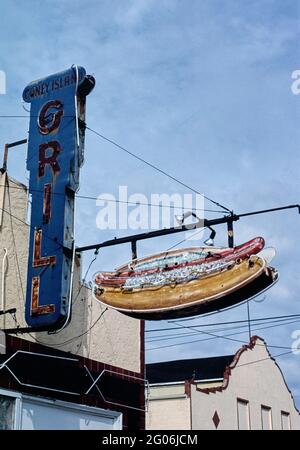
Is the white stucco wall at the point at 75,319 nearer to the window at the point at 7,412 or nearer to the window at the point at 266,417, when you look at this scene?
the window at the point at 7,412

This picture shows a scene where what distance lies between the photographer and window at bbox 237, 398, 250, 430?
2370 centimetres

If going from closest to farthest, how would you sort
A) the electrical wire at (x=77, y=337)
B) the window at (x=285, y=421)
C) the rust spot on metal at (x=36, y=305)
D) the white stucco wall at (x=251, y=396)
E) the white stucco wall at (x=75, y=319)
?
1. the rust spot on metal at (x=36, y=305)
2. the white stucco wall at (x=75, y=319)
3. the electrical wire at (x=77, y=337)
4. the white stucco wall at (x=251, y=396)
5. the window at (x=285, y=421)

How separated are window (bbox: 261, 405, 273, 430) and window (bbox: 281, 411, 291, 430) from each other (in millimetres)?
1041

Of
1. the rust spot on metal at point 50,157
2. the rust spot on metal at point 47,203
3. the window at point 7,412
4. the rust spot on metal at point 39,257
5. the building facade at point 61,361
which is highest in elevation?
the rust spot on metal at point 50,157

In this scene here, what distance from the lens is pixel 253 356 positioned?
26391 millimetres

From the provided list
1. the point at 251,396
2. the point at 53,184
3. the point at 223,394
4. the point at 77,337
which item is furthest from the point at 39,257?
the point at 251,396

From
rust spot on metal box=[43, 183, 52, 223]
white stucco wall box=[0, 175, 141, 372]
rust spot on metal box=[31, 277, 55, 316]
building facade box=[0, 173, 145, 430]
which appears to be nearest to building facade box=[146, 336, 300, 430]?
white stucco wall box=[0, 175, 141, 372]

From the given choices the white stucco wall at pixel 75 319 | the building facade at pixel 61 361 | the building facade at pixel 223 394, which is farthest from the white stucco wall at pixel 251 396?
the building facade at pixel 61 361

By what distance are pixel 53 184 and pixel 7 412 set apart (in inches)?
160

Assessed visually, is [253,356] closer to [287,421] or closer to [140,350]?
[287,421]

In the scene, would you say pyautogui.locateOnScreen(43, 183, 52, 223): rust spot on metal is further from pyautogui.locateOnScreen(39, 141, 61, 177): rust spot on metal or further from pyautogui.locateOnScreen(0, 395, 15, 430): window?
pyautogui.locateOnScreen(0, 395, 15, 430): window

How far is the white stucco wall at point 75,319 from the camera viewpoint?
12.9m

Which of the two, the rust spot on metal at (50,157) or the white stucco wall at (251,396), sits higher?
the rust spot on metal at (50,157)

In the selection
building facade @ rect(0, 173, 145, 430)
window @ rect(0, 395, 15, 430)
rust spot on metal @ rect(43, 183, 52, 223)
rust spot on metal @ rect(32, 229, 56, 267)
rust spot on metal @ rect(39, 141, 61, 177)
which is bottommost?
window @ rect(0, 395, 15, 430)
